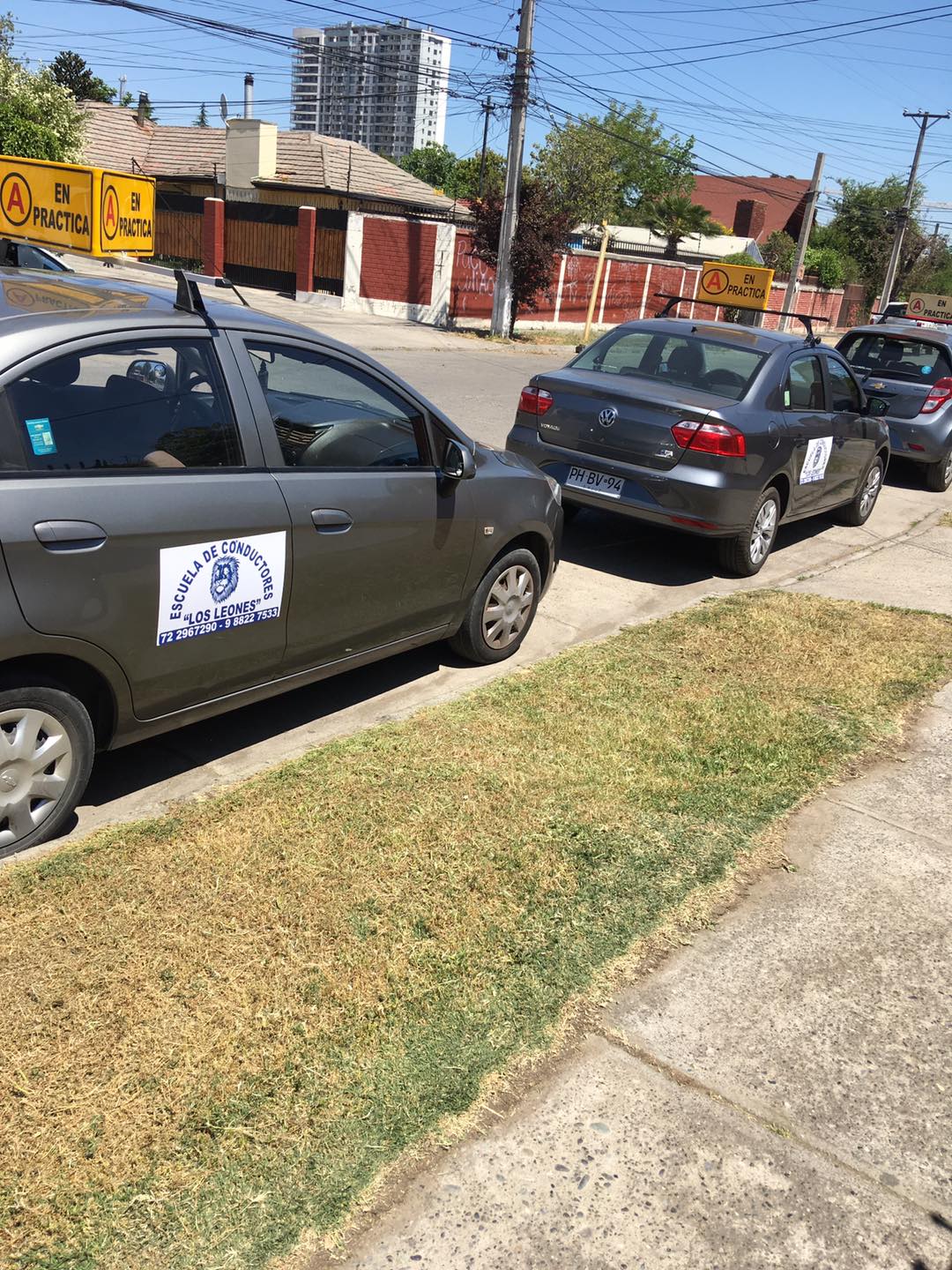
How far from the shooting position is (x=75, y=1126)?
2537 mm

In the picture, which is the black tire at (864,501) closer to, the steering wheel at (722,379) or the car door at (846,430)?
the car door at (846,430)

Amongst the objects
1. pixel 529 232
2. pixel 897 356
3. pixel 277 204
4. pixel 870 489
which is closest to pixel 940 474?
pixel 897 356

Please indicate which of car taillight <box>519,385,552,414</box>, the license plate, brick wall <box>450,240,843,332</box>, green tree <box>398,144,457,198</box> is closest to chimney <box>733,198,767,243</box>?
brick wall <box>450,240,843,332</box>

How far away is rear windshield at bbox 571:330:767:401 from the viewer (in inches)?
297

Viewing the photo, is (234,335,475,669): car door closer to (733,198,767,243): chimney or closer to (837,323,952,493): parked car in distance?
(837,323,952,493): parked car in distance

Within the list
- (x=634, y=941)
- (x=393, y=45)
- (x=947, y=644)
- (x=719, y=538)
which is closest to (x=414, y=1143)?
(x=634, y=941)

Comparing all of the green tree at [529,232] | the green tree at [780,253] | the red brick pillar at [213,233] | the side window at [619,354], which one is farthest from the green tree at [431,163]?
the side window at [619,354]

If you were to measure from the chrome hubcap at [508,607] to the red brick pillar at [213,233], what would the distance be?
2830 centimetres

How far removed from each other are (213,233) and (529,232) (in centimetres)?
1023

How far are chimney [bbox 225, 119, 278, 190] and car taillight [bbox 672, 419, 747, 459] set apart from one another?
35.1 meters

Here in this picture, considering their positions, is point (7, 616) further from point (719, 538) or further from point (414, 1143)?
point (719, 538)

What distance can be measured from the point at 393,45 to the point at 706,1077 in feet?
245

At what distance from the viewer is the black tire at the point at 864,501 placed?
10.1 m

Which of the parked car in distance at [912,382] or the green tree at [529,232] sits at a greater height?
the green tree at [529,232]
